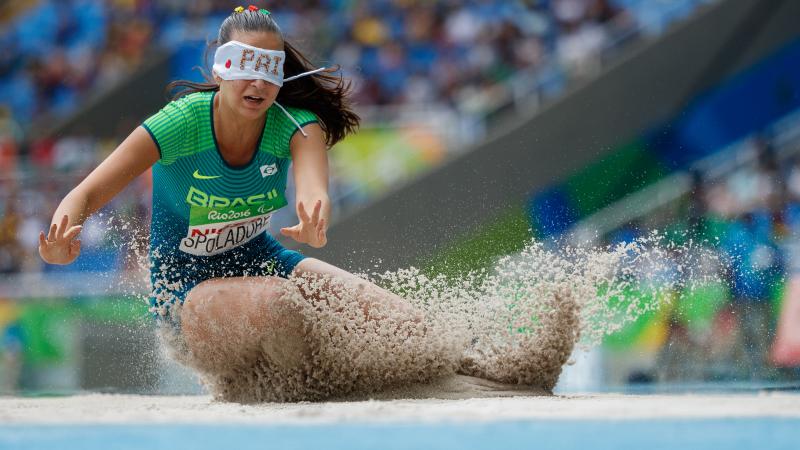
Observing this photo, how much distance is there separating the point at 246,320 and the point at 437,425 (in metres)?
1.80

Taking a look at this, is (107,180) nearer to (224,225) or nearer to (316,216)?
(224,225)

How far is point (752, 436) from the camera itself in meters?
3.09

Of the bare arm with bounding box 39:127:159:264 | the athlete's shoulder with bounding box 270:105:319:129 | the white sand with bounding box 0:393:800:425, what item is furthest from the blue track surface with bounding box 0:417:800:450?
the athlete's shoulder with bounding box 270:105:319:129

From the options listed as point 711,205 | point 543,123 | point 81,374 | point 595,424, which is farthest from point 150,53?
point 595,424

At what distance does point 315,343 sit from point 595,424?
6.70ft

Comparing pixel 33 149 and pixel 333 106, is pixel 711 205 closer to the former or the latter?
pixel 333 106

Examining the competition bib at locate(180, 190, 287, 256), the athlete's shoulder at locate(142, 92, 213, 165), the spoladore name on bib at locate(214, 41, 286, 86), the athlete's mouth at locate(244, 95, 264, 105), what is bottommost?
the competition bib at locate(180, 190, 287, 256)

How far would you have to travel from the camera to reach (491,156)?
12.3m

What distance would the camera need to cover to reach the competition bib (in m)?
5.34

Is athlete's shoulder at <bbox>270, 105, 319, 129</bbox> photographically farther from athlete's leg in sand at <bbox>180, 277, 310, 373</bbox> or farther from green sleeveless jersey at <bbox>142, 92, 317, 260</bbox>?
athlete's leg in sand at <bbox>180, 277, 310, 373</bbox>

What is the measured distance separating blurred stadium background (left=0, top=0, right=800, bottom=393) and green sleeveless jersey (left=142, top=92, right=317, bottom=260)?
5.13 feet

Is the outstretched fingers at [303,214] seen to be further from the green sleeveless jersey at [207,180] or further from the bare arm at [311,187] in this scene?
the green sleeveless jersey at [207,180]

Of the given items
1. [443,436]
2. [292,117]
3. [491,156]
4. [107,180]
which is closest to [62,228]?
[107,180]

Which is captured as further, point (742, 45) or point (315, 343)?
point (742, 45)
